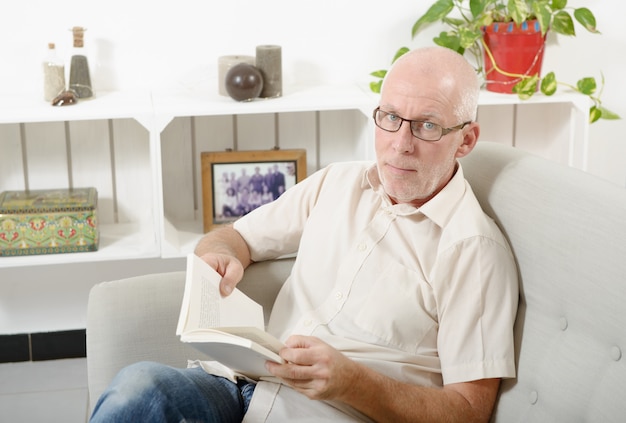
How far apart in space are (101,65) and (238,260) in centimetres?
114

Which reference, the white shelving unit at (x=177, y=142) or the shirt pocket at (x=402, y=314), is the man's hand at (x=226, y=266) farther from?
the white shelving unit at (x=177, y=142)

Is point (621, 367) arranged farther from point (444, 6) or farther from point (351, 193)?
point (444, 6)

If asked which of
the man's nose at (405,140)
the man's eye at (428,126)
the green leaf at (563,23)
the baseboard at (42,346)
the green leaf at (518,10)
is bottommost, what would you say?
the baseboard at (42,346)

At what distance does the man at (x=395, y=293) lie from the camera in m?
1.58

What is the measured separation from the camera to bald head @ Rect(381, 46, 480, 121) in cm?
175

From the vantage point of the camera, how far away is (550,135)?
3008 mm

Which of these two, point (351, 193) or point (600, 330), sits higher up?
point (351, 193)

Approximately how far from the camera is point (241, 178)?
9.27 feet

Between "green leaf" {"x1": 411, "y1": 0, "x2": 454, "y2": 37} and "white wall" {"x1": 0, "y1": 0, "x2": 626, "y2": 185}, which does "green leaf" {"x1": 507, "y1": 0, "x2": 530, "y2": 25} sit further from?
"white wall" {"x1": 0, "y1": 0, "x2": 626, "y2": 185}

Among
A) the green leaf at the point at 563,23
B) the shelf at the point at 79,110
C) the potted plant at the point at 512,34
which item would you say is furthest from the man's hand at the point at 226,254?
the green leaf at the point at 563,23

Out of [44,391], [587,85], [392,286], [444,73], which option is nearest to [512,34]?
[587,85]

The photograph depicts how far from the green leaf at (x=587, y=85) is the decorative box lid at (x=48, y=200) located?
1519 millimetres

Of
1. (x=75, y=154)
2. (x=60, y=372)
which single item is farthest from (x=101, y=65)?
(x=60, y=372)

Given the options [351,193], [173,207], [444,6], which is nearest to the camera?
[351,193]
